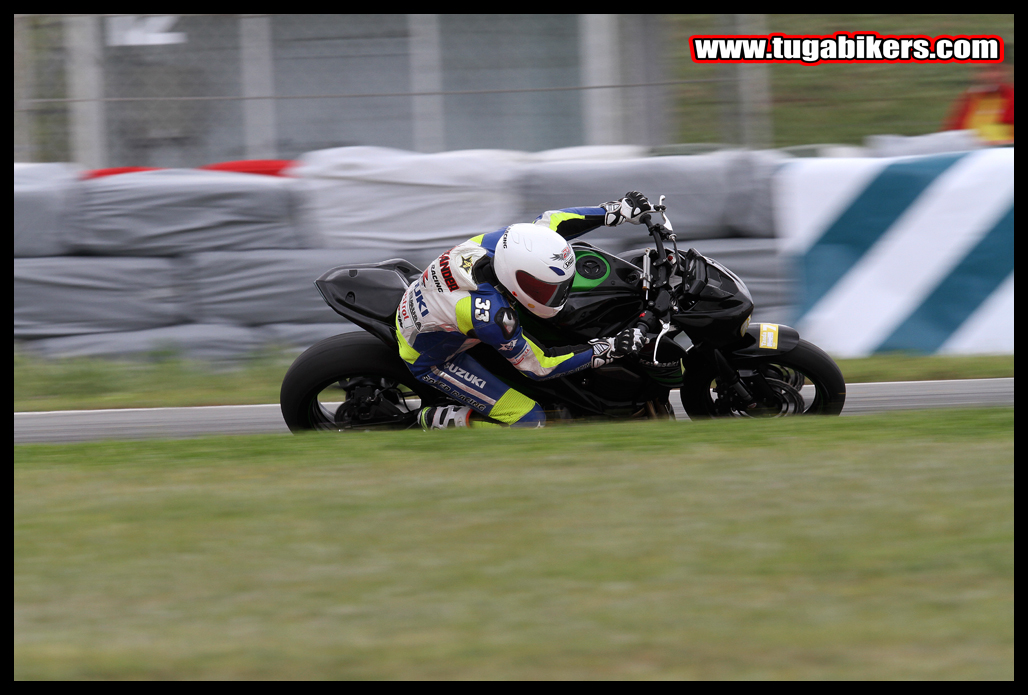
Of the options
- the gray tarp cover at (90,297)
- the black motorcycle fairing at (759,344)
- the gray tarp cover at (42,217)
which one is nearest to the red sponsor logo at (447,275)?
the black motorcycle fairing at (759,344)

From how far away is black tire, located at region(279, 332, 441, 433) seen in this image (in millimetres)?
5492

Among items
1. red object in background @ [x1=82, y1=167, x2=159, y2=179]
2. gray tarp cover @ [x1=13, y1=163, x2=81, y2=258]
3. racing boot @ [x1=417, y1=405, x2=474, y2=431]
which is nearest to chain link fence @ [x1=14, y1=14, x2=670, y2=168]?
red object in background @ [x1=82, y1=167, x2=159, y2=179]

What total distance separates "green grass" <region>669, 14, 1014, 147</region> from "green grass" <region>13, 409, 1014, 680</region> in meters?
5.42

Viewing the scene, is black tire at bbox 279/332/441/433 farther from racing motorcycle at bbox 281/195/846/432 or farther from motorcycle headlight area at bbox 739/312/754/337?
motorcycle headlight area at bbox 739/312/754/337

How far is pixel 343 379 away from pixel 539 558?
7.64 ft

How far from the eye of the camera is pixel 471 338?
17.7 ft

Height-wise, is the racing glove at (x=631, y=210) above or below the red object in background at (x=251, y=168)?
below

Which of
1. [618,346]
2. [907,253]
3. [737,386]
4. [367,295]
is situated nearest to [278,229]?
[367,295]

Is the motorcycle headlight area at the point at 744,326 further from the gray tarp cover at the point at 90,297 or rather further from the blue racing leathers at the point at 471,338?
the gray tarp cover at the point at 90,297

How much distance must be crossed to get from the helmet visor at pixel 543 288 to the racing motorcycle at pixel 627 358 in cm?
26

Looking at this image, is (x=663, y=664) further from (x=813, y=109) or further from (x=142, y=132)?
(x=813, y=109)

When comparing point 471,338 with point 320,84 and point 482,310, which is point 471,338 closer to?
point 482,310

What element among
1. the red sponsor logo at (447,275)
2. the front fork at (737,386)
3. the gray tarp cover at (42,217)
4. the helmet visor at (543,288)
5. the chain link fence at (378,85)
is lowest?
the front fork at (737,386)

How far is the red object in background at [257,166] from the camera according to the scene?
844cm
